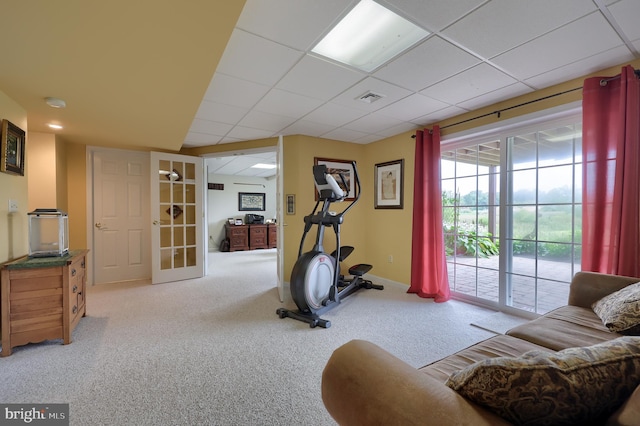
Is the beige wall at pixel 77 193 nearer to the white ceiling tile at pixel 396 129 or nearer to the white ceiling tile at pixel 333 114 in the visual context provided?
the white ceiling tile at pixel 333 114

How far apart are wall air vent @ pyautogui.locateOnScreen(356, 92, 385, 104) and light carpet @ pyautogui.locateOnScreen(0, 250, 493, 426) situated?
226 centimetres

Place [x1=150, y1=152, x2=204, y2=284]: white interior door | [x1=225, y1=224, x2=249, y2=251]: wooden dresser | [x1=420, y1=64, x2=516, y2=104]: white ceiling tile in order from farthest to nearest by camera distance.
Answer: [x1=225, y1=224, x2=249, y2=251]: wooden dresser < [x1=150, y1=152, x2=204, y2=284]: white interior door < [x1=420, y1=64, x2=516, y2=104]: white ceiling tile

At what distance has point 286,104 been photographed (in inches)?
110

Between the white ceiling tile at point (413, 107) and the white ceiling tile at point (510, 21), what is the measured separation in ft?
2.77

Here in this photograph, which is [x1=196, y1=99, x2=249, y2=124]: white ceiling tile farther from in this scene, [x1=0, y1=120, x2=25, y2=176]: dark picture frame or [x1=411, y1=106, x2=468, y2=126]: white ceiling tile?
[x1=411, y1=106, x2=468, y2=126]: white ceiling tile

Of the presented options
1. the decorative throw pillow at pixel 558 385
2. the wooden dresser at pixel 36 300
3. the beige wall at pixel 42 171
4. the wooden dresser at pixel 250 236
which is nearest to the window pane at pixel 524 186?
the decorative throw pillow at pixel 558 385

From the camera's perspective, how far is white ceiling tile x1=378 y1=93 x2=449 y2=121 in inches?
107

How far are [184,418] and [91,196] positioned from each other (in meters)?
3.88

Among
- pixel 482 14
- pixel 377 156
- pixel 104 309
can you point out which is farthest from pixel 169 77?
pixel 377 156

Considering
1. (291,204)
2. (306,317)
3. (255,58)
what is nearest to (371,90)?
(255,58)

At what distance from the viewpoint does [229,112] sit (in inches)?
119

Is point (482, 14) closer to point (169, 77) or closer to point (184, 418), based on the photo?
point (169, 77)

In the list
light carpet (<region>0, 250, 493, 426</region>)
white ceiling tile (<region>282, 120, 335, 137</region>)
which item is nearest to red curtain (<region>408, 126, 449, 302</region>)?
light carpet (<region>0, 250, 493, 426</region>)
